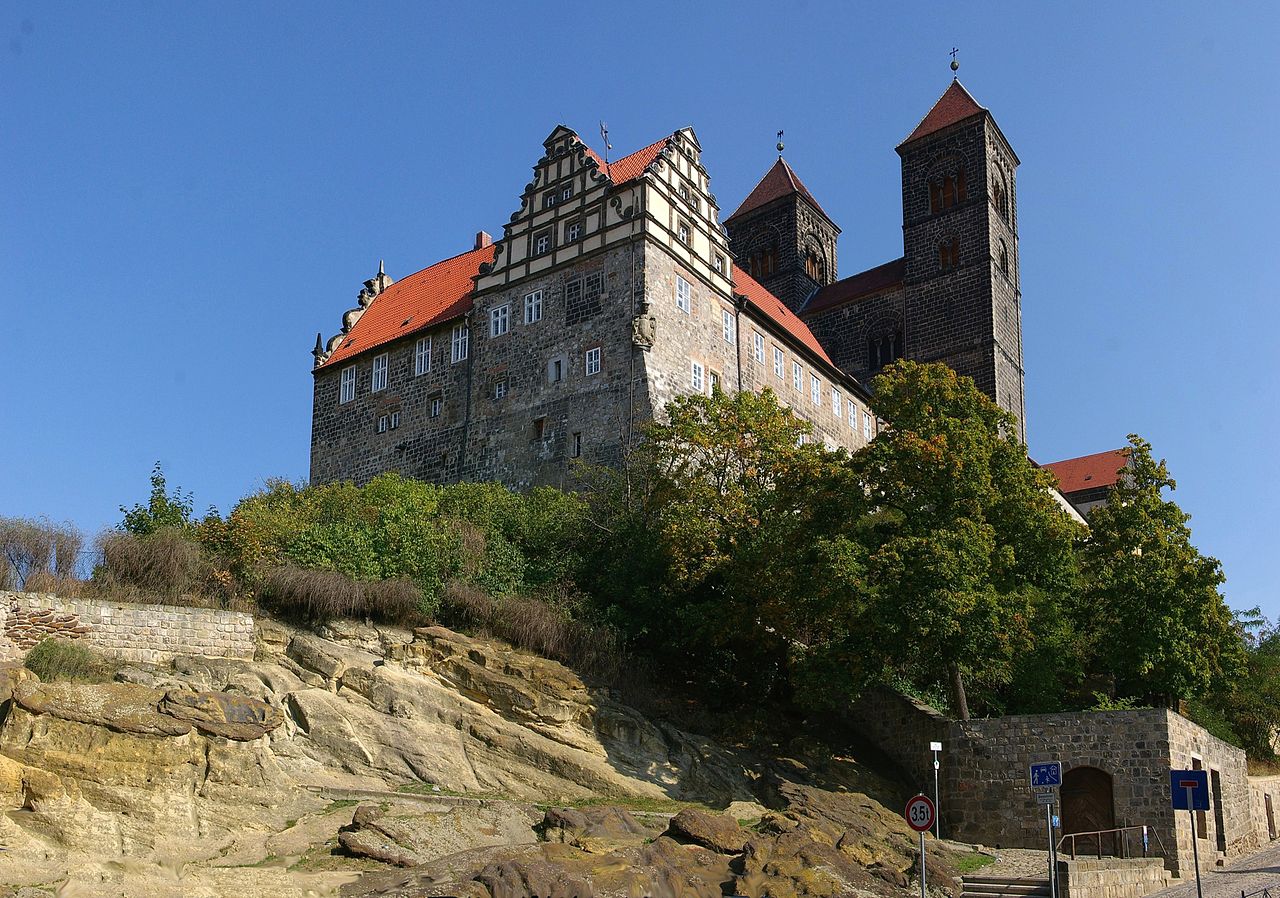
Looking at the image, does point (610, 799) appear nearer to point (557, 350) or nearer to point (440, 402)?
point (557, 350)

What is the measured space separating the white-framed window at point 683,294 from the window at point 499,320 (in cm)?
571

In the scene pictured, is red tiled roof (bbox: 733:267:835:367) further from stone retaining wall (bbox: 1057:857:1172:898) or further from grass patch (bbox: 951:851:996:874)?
stone retaining wall (bbox: 1057:857:1172:898)

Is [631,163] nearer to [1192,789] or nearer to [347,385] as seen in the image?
[347,385]

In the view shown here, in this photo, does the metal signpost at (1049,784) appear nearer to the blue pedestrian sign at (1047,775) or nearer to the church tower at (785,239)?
the blue pedestrian sign at (1047,775)

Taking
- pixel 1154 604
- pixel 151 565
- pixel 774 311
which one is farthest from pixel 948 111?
pixel 151 565

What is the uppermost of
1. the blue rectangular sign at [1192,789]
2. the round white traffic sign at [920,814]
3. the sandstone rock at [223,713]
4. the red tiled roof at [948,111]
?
the red tiled roof at [948,111]

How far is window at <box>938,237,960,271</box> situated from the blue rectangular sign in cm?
4179

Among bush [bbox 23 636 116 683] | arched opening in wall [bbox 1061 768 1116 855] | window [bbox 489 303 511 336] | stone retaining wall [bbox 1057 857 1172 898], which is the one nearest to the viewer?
bush [bbox 23 636 116 683]

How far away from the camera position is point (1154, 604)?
29.0m

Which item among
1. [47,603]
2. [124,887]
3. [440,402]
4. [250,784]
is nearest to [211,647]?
[47,603]

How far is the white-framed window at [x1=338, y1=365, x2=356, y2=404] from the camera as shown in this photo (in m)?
46.1

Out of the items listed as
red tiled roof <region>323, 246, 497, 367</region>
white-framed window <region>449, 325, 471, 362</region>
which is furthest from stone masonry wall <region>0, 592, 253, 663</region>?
red tiled roof <region>323, 246, 497, 367</region>

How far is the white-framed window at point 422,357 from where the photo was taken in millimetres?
43625

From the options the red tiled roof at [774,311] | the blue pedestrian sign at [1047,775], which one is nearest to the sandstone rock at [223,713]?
the blue pedestrian sign at [1047,775]
